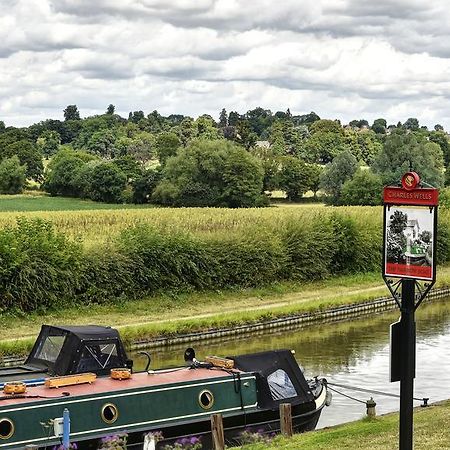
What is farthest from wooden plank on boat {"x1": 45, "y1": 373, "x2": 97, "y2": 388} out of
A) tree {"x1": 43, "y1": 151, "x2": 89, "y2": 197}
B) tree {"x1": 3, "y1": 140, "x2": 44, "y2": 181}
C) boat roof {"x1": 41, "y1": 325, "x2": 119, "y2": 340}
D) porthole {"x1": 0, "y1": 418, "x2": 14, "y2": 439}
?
tree {"x1": 3, "y1": 140, "x2": 44, "y2": 181}

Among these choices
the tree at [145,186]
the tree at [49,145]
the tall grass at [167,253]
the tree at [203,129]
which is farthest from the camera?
the tree at [49,145]

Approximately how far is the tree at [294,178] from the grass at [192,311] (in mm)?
48643

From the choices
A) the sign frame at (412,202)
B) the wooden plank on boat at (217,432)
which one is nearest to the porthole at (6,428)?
the wooden plank on boat at (217,432)

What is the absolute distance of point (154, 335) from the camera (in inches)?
1283

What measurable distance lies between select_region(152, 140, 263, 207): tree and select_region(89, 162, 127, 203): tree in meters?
7.02

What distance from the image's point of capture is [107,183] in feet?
297

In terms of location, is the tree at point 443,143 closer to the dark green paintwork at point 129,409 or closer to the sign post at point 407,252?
the dark green paintwork at point 129,409

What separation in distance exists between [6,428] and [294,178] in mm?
81879

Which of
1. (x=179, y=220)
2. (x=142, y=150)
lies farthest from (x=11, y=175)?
(x=179, y=220)

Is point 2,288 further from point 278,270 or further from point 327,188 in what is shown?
point 327,188

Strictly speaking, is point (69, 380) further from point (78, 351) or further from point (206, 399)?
point (206, 399)

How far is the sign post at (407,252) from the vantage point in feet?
29.9

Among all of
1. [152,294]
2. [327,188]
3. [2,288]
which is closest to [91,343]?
[2,288]

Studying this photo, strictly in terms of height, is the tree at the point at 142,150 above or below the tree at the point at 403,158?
above
